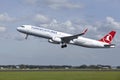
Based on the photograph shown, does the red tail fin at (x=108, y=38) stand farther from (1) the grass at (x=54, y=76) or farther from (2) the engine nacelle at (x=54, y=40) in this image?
(1) the grass at (x=54, y=76)

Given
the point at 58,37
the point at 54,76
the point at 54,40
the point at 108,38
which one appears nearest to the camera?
the point at 54,76

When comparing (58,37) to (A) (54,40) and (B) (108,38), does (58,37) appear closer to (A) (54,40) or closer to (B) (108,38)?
(A) (54,40)

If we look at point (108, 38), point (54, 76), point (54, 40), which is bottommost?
point (54, 76)

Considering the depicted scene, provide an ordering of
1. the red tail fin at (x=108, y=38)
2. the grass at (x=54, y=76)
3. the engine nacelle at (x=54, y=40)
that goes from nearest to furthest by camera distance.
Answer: the grass at (x=54, y=76) < the engine nacelle at (x=54, y=40) < the red tail fin at (x=108, y=38)

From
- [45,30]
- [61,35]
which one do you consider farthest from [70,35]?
[45,30]

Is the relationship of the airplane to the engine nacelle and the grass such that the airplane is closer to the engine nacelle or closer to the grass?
the engine nacelle

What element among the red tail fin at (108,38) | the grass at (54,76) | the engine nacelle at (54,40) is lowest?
the grass at (54,76)

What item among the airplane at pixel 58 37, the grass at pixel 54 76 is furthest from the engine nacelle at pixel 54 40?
the grass at pixel 54 76

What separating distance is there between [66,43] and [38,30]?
10082mm

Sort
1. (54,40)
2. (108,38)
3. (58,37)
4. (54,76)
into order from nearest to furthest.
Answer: (54,76)
(54,40)
(58,37)
(108,38)

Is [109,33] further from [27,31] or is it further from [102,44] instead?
[27,31]

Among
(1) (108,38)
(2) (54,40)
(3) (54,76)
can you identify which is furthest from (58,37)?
(3) (54,76)

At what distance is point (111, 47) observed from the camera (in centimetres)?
10331

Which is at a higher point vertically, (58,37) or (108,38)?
(108,38)
